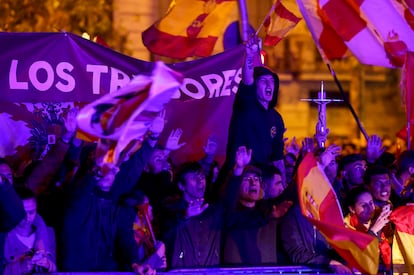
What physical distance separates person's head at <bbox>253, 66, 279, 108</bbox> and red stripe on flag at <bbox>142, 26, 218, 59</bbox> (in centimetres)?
153

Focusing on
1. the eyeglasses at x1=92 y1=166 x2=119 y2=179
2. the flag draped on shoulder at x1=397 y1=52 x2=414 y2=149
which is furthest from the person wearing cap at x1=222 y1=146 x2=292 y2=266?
the flag draped on shoulder at x1=397 y1=52 x2=414 y2=149

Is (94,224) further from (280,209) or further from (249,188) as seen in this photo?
(280,209)

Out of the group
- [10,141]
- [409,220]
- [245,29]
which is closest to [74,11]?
[245,29]

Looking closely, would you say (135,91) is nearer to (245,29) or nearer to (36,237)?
(36,237)

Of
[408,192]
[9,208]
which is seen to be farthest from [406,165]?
[9,208]

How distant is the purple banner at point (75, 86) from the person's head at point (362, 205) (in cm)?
142

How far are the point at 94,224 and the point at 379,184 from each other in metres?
2.48

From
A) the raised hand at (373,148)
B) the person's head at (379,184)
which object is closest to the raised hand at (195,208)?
the person's head at (379,184)

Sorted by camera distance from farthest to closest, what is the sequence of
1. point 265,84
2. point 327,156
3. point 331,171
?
point 265,84 → point 331,171 → point 327,156

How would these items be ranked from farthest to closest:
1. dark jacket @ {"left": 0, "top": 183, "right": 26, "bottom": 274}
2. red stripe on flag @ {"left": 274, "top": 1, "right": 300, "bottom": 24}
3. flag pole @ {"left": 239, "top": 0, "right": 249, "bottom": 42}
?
red stripe on flag @ {"left": 274, "top": 1, "right": 300, "bottom": 24}
flag pole @ {"left": 239, "top": 0, "right": 249, "bottom": 42}
dark jacket @ {"left": 0, "top": 183, "right": 26, "bottom": 274}

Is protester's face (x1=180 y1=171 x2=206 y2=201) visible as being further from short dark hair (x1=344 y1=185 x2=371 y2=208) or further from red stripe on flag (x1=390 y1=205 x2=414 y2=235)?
red stripe on flag (x1=390 y1=205 x2=414 y2=235)

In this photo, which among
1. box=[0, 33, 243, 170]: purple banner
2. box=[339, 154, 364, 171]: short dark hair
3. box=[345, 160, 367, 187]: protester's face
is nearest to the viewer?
box=[0, 33, 243, 170]: purple banner

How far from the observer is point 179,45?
11102mm

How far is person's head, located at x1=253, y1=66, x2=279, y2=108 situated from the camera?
9.55 meters
